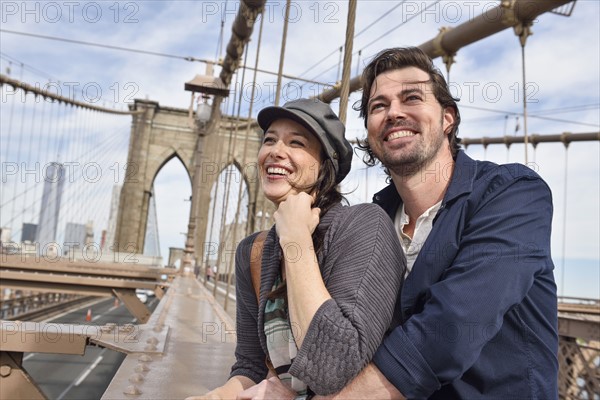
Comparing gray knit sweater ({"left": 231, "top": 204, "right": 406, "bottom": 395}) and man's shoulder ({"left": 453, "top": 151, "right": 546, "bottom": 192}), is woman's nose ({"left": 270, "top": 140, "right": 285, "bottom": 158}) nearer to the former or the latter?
gray knit sweater ({"left": 231, "top": 204, "right": 406, "bottom": 395})

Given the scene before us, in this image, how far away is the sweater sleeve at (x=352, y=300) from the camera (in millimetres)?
838

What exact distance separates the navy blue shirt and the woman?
0.06m

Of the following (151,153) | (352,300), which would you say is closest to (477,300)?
(352,300)

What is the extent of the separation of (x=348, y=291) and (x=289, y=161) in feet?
A: 1.17

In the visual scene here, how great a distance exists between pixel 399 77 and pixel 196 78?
314 inches

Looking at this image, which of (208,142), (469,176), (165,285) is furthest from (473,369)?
(208,142)

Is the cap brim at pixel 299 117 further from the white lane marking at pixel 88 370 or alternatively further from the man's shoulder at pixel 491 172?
the white lane marking at pixel 88 370

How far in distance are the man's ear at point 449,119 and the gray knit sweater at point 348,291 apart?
0.39 metres

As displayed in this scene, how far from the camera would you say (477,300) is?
33.3 inches

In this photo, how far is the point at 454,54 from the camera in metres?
5.81

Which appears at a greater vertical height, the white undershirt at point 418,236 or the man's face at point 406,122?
the man's face at point 406,122

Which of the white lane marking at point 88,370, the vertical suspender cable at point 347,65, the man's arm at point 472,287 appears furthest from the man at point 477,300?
the white lane marking at point 88,370

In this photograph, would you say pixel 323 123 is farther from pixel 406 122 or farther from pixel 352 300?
pixel 352 300

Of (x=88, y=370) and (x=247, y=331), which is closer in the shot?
(x=247, y=331)
